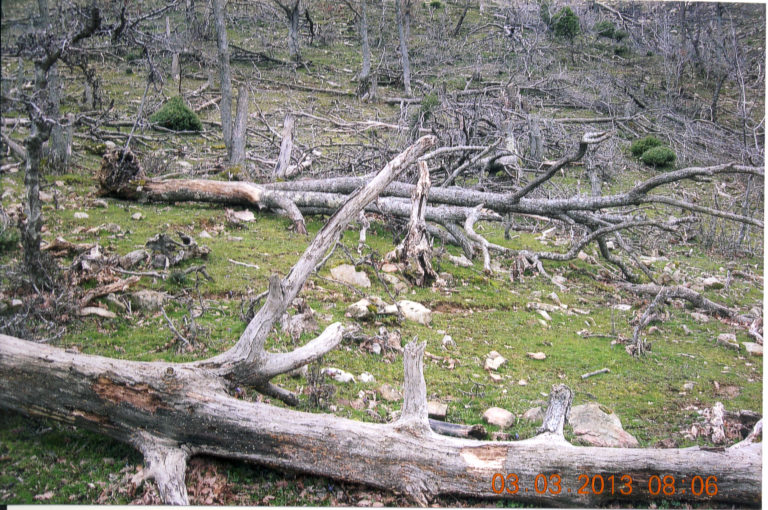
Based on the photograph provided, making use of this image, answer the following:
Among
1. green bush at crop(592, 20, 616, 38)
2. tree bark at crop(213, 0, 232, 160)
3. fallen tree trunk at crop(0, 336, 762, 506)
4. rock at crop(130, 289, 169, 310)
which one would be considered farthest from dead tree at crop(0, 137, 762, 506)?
green bush at crop(592, 20, 616, 38)

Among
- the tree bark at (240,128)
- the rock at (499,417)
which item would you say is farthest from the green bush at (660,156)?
the rock at (499,417)

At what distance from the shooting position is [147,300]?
635 cm

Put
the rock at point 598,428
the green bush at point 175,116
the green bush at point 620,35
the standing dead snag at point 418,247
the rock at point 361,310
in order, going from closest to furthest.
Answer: the rock at point 598,428 → the rock at point 361,310 → the standing dead snag at point 418,247 → the green bush at point 620,35 → the green bush at point 175,116

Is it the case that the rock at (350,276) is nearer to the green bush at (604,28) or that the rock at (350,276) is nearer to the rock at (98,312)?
the rock at (98,312)

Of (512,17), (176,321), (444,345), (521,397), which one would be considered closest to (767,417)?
(521,397)

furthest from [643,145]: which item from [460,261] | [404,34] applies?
[404,34]

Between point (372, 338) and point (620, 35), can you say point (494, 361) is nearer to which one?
point (372, 338)

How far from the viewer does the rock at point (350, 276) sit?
7844 mm

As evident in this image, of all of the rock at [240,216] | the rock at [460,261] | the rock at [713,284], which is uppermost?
the rock at [240,216]

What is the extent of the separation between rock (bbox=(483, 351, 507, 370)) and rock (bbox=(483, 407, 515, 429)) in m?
1.02

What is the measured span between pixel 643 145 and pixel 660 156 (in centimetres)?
103

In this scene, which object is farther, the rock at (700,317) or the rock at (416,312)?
the rock at (700,317)

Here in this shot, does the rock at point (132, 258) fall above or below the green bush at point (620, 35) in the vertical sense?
below

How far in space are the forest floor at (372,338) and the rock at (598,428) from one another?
138 millimetres
